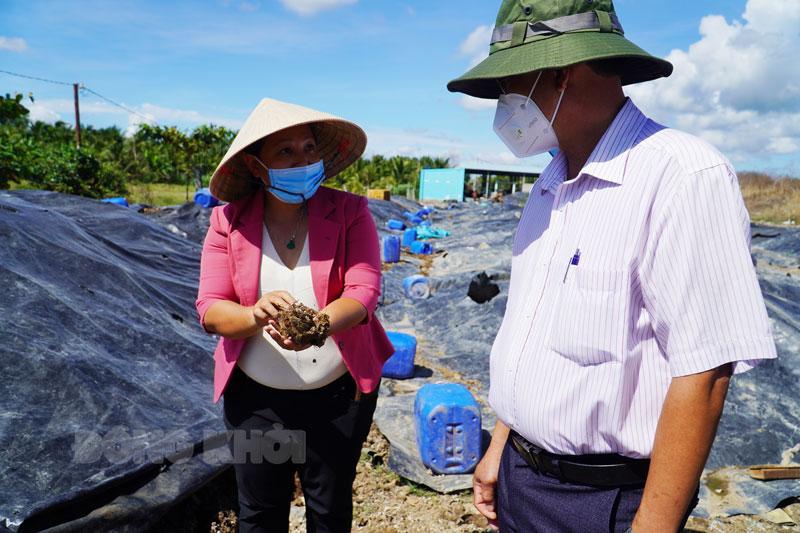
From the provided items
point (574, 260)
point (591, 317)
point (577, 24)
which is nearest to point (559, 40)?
point (577, 24)

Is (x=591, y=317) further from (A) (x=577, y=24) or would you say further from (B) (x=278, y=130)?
(B) (x=278, y=130)

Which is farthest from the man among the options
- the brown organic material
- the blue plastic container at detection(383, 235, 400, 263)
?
the blue plastic container at detection(383, 235, 400, 263)

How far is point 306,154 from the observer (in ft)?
6.09

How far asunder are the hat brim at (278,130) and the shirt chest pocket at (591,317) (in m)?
1.16

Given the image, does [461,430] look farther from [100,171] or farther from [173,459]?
[100,171]

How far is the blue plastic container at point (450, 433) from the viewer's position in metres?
3.29

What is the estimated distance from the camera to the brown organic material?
1.49 metres

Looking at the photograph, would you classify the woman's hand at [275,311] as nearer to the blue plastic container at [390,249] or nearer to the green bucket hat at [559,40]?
the green bucket hat at [559,40]

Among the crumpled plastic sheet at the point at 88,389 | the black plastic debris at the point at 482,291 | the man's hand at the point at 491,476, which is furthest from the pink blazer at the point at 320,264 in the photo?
the black plastic debris at the point at 482,291

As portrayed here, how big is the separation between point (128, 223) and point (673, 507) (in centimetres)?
830

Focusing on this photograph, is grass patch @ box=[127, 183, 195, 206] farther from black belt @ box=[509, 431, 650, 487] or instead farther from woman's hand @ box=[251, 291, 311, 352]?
black belt @ box=[509, 431, 650, 487]

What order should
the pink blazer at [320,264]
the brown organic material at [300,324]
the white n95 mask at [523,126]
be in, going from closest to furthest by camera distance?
the white n95 mask at [523,126] → the brown organic material at [300,324] → the pink blazer at [320,264]

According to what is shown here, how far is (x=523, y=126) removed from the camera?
1.32 m

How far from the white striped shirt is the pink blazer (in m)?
0.67
